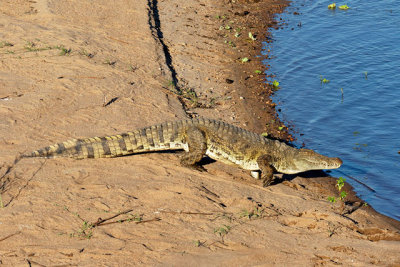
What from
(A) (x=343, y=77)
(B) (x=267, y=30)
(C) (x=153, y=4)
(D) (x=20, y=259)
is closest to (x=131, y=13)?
(C) (x=153, y=4)

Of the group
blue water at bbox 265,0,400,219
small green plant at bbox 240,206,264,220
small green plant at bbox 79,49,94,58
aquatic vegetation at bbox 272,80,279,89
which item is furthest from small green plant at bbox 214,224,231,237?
aquatic vegetation at bbox 272,80,279,89

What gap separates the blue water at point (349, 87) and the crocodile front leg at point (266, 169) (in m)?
1.86

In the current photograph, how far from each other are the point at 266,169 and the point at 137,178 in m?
2.71

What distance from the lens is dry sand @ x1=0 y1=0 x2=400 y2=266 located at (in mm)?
5863

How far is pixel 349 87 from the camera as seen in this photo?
13.6 meters

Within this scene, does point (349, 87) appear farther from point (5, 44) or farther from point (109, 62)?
point (5, 44)

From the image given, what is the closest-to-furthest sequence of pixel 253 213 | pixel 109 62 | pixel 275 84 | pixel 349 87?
pixel 253 213 → pixel 109 62 → pixel 349 87 → pixel 275 84

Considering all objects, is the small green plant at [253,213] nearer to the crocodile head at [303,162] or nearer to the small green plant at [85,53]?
the crocodile head at [303,162]

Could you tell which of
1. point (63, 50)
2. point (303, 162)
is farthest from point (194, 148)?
point (63, 50)

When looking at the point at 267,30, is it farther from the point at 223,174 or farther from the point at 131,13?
the point at 223,174

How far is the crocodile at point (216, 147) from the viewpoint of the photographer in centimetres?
847

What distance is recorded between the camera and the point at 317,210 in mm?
7539

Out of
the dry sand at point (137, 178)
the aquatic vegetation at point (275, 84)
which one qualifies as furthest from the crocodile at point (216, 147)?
the aquatic vegetation at point (275, 84)

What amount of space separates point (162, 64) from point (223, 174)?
17.7 feet
